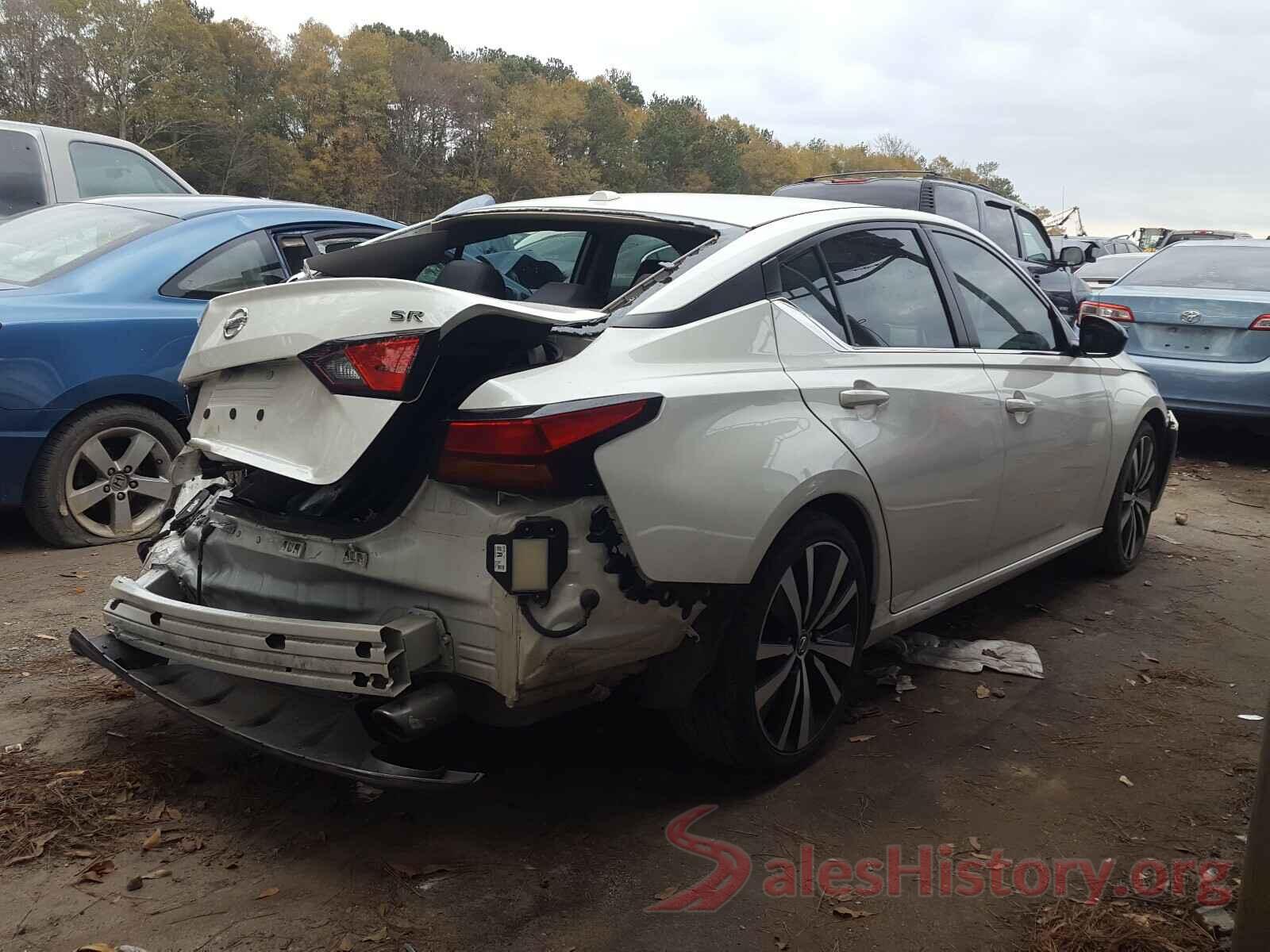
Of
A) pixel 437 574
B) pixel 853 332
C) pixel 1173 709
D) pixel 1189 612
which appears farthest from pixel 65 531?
pixel 1189 612

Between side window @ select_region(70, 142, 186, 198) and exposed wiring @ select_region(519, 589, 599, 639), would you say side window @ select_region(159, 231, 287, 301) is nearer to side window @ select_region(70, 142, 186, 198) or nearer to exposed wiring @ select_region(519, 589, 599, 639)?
side window @ select_region(70, 142, 186, 198)

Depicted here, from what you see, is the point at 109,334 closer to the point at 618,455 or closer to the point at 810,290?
the point at 810,290

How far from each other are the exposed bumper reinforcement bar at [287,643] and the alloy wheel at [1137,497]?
13.2ft

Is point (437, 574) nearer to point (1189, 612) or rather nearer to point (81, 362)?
point (81, 362)

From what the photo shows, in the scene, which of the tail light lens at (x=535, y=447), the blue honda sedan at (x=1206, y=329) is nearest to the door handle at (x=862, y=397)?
the tail light lens at (x=535, y=447)

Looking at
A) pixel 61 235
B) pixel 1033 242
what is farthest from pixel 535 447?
pixel 1033 242

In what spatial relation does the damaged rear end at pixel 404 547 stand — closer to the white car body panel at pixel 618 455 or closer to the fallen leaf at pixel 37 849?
the white car body panel at pixel 618 455

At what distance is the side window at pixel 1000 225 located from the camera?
10.8 metres

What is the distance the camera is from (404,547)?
280 cm

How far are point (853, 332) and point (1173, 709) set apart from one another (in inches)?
72.9

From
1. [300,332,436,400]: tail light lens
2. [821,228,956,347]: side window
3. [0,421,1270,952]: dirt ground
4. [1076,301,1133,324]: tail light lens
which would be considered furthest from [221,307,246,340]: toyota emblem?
[1076,301,1133,324]: tail light lens

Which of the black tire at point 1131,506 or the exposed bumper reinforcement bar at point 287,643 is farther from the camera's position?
the black tire at point 1131,506

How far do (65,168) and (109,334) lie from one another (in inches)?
148

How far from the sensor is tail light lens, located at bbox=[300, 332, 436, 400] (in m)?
2.67
